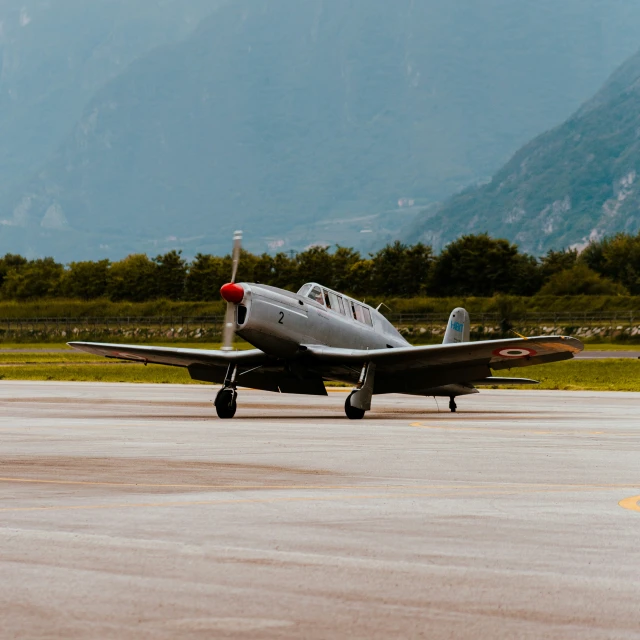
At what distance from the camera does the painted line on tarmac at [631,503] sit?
964 centimetres

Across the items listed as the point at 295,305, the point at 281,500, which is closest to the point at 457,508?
the point at 281,500

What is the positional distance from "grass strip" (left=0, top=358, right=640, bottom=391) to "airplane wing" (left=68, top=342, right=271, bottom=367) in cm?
1587

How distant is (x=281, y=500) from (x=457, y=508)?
4.67 ft

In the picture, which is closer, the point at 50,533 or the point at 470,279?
the point at 50,533

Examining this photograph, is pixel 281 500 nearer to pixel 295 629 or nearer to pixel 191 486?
pixel 191 486

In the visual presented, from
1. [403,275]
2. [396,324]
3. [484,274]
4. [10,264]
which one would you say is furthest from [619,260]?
[10,264]

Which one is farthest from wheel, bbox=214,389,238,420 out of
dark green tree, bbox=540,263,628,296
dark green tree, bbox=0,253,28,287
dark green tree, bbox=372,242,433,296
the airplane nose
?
dark green tree, bbox=0,253,28,287

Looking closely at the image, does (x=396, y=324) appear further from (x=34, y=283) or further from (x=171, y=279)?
(x=34, y=283)

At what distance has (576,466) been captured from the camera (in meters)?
13.1

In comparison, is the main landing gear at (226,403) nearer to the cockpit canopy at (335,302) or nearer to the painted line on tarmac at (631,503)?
the cockpit canopy at (335,302)

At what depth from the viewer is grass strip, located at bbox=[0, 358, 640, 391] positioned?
40281 millimetres

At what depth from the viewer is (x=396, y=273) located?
112 meters

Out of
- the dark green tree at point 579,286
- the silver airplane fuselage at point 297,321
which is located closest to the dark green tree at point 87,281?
the dark green tree at point 579,286

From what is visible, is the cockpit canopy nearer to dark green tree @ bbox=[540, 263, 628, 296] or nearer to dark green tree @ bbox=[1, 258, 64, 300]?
dark green tree @ bbox=[540, 263, 628, 296]
